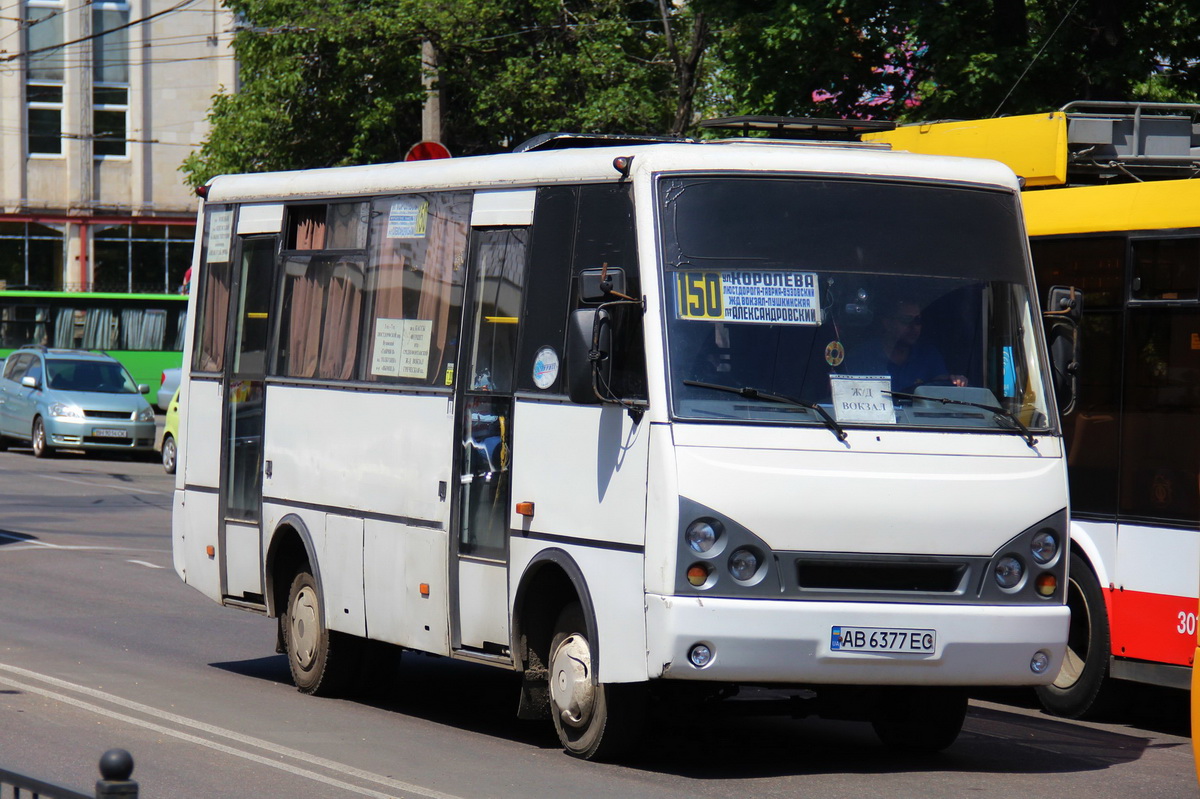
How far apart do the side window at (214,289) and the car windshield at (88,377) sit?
789 inches

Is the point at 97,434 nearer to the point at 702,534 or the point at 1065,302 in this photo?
the point at 1065,302

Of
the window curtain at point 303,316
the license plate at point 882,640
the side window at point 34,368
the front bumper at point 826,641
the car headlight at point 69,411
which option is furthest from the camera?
the side window at point 34,368

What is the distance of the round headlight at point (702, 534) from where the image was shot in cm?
738

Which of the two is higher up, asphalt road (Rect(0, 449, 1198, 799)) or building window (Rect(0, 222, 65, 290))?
building window (Rect(0, 222, 65, 290))

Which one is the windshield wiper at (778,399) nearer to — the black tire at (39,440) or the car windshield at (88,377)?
the black tire at (39,440)

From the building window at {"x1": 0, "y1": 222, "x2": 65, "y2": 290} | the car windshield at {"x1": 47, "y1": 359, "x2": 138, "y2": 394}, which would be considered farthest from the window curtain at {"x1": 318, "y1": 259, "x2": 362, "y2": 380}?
the building window at {"x1": 0, "y1": 222, "x2": 65, "y2": 290}

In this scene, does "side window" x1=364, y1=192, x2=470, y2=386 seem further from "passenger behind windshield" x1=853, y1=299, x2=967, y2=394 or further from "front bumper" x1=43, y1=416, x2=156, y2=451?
"front bumper" x1=43, y1=416, x2=156, y2=451

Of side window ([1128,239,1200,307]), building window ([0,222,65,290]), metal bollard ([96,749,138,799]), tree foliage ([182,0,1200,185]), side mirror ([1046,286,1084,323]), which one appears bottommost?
metal bollard ([96,749,138,799])

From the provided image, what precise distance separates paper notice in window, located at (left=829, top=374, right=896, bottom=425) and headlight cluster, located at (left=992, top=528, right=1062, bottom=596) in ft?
2.51

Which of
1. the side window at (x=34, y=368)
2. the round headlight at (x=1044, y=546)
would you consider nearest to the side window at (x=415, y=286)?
the round headlight at (x=1044, y=546)

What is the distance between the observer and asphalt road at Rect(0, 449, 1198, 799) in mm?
7594

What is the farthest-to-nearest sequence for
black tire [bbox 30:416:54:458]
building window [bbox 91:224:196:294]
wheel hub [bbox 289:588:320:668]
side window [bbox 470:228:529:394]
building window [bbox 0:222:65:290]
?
building window [bbox 91:224:196:294], building window [bbox 0:222:65:290], black tire [bbox 30:416:54:458], wheel hub [bbox 289:588:320:668], side window [bbox 470:228:529:394]

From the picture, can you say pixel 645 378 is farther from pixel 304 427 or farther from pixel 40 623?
pixel 40 623

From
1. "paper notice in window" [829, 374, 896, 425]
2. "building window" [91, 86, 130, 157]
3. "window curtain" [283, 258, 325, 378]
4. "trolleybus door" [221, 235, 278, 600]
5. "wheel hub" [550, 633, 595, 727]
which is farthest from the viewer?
"building window" [91, 86, 130, 157]
